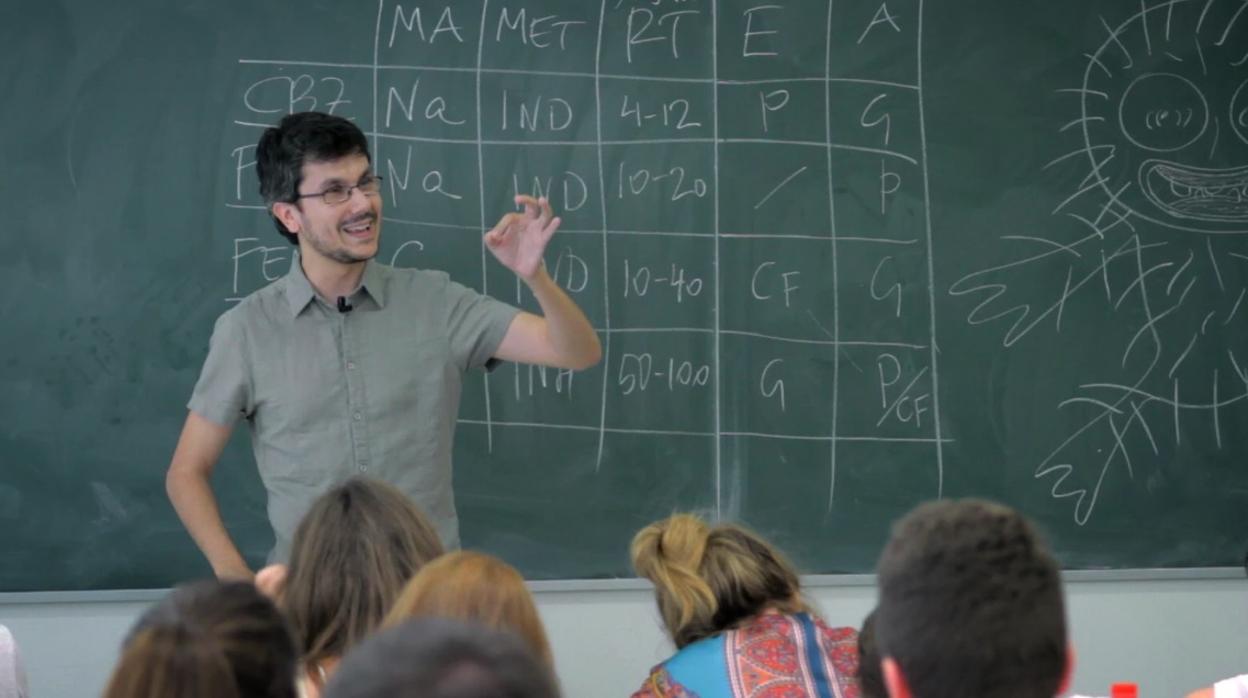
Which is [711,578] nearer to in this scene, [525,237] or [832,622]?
[525,237]

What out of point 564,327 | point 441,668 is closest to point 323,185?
point 564,327

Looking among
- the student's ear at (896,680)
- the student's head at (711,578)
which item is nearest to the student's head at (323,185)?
the student's head at (711,578)

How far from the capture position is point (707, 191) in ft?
13.9

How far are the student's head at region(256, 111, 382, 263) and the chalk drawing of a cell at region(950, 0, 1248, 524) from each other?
72.1 inches

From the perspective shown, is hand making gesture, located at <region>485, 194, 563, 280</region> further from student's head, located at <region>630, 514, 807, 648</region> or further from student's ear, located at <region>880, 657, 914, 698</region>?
student's ear, located at <region>880, 657, 914, 698</region>

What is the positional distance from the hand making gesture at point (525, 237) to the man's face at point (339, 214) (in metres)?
0.34

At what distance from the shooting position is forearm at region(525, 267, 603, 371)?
3322mm

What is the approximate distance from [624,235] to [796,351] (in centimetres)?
60

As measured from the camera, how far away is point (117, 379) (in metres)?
4.04

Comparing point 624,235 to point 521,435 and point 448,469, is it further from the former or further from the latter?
point 448,469

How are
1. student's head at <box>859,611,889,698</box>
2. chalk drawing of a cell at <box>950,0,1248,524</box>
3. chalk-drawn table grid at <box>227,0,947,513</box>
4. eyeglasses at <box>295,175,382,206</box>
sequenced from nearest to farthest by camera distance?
student's head at <box>859,611,889,698</box> < eyeglasses at <box>295,175,382,206</box> < chalk-drawn table grid at <box>227,0,947,513</box> < chalk drawing of a cell at <box>950,0,1248,524</box>

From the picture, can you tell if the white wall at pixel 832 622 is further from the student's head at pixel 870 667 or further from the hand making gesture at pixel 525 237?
the student's head at pixel 870 667

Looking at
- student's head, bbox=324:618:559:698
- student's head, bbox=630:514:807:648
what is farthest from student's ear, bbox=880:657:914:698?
student's head, bbox=630:514:807:648

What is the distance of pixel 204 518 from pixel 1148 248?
2.77 metres
